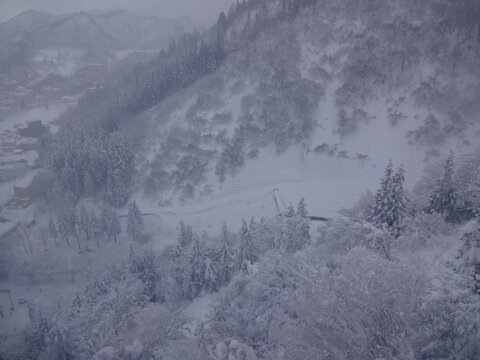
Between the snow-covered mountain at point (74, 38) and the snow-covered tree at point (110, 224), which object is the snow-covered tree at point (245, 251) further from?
the snow-covered mountain at point (74, 38)

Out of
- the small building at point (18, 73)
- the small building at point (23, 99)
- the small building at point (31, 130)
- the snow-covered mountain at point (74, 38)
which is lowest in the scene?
the small building at point (31, 130)

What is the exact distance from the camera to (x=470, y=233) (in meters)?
15.4

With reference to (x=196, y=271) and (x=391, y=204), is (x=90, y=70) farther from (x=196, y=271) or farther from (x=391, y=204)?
(x=391, y=204)

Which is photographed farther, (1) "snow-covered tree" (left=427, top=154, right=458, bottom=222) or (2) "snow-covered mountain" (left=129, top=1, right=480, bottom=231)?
(2) "snow-covered mountain" (left=129, top=1, right=480, bottom=231)

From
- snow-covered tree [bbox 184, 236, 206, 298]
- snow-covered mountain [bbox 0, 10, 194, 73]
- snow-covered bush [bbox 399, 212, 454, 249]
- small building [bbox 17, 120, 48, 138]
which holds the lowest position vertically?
snow-covered tree [bbox 184, 236, 206, 298]

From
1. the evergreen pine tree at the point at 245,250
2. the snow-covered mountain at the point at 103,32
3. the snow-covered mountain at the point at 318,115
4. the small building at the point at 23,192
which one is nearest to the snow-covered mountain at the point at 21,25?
the snow-covered mountain at the point at 103,32

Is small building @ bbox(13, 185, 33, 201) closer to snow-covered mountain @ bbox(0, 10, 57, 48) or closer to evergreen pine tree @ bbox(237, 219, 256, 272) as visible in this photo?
evergreen pine tree @ bbox(237, 219, 256, 272)

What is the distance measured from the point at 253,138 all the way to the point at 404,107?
86.6ft

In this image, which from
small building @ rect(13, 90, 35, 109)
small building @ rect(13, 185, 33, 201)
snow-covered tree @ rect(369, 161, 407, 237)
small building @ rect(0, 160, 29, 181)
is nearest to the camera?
snow-covered tree @ rect(369, 161, 407, 237)

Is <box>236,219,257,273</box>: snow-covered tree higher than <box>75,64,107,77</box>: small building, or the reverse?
<box>75,64,107,77</box>: small building

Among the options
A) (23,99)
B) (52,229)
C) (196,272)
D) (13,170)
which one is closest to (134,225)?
(52,229)

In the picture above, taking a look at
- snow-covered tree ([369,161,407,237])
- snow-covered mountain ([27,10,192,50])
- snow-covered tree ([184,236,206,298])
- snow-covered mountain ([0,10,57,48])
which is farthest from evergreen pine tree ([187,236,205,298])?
snow-covered mountain ([0,10,57,48])

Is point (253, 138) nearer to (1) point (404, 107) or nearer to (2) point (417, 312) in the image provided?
(1) point (404, 107)

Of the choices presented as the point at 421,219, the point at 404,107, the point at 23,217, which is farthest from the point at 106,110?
the point at 421,219
